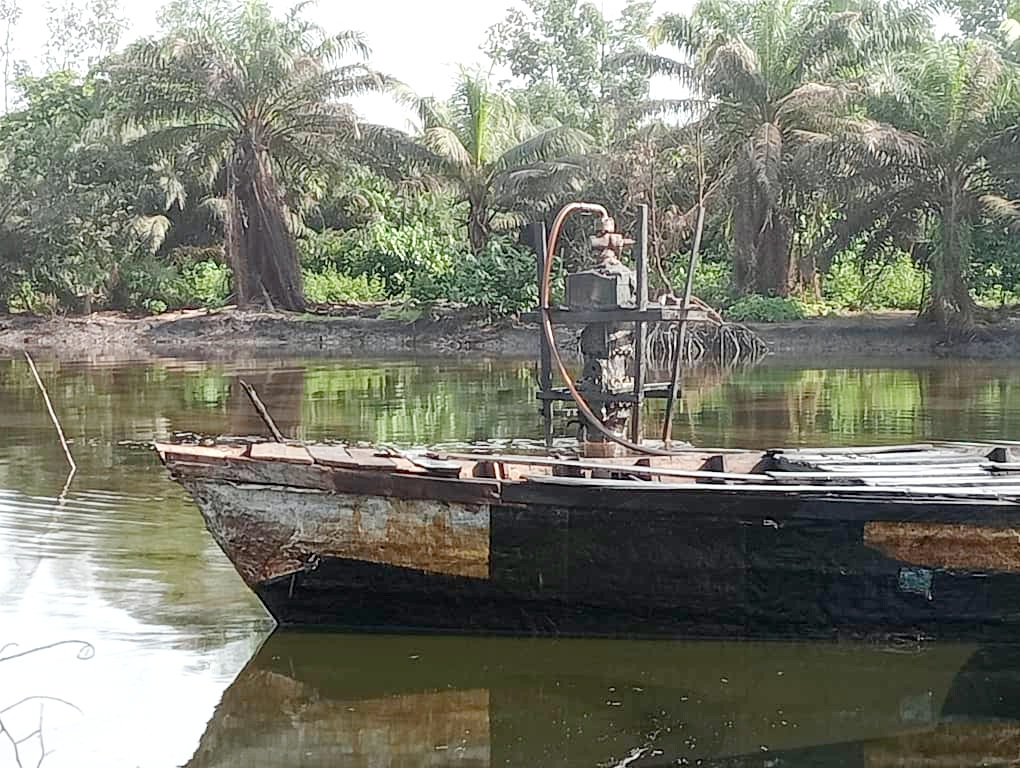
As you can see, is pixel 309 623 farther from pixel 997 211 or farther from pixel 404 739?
pixel 997 211

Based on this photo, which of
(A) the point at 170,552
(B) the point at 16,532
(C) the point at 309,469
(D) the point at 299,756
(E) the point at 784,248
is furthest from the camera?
(E) the point at 784,248

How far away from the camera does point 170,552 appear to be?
9.25 meters

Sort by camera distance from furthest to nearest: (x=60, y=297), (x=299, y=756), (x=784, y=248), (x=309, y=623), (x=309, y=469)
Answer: (x=60, y=297), (x=784, y=248), (x=309, y=623), (x=309, y=469), (x=299, y=756)

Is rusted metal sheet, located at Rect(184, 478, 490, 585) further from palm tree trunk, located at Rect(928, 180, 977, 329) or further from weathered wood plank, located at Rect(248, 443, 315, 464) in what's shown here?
palm tree trunk, located at Rect(928, 180, 977, 329)

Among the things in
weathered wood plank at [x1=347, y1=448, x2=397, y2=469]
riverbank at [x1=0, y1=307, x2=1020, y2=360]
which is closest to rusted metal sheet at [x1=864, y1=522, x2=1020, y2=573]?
weathered wood plank at [x1=347, y1=448, x2=397, y2=469]

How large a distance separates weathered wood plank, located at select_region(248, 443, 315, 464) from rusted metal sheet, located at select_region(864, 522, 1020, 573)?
2797 mm

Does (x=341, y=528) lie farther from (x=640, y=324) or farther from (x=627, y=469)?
(x=640, y=324)

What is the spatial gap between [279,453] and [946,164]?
22069mm

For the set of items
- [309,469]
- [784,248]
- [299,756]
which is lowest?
[299,756]

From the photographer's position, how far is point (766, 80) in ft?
93.5

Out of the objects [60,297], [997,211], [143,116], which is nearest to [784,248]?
[997,211]

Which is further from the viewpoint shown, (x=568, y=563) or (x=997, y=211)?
(x=997, y=211)

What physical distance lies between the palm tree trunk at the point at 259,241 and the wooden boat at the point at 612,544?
27.1 m

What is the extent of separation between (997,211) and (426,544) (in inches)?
880
